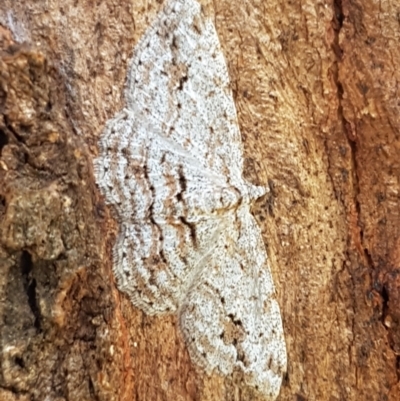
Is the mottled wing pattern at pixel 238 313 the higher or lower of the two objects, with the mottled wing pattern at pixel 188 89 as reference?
lower

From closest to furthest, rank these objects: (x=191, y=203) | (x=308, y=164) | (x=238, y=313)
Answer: (x=191, y=203), (x=238, y=313), (x=308, y=164)

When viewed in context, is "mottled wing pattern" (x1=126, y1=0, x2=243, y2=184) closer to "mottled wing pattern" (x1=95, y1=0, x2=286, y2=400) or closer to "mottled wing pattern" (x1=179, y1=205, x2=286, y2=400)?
"mottled wing pattern" (x1=95, y1=0, x2=286, y2=400)

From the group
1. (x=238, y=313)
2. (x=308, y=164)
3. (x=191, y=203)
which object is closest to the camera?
(x=191, y=203)

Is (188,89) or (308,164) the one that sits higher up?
(188,89)

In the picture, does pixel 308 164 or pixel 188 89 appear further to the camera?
pixel 308 164

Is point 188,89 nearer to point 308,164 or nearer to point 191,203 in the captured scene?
point 191,203

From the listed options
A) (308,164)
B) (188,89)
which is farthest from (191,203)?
(308,164)

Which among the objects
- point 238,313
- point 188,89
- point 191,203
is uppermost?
point 188,89

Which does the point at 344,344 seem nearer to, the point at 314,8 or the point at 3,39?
the point at 314,8

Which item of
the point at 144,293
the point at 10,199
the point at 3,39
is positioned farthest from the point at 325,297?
the point at 3,39

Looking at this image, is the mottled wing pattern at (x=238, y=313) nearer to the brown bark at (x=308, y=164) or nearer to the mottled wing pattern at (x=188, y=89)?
A: the brown bark at (x=308, y=164)

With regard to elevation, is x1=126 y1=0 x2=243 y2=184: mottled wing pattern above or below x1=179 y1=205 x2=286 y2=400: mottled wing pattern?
above

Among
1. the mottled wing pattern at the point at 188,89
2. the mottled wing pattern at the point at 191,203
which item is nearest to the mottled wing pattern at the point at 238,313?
the mottled wing pattern at the point at 191,203

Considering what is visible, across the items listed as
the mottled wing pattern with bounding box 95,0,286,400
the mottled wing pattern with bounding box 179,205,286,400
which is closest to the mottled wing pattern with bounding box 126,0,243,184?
the mottled wing pattern with bounding box 95,0,286,400
